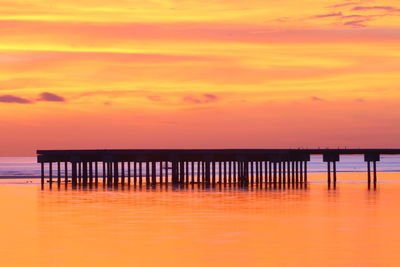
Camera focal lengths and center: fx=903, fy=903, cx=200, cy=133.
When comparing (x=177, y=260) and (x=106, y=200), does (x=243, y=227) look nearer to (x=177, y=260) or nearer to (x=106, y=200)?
(x=177, y=260)

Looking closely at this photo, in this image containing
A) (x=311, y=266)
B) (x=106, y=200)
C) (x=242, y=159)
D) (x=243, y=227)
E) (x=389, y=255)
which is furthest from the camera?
(x=242, y=159)

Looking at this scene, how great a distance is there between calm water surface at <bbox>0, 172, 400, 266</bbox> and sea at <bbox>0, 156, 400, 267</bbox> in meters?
0.04

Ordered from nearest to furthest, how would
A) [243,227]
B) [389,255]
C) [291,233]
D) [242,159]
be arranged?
[389,255] → [291,233] → [243,227] → [242,159]

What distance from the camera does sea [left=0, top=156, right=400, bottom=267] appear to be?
99.2 feet

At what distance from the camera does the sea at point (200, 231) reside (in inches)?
1191

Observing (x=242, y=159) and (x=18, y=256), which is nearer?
(x=18, y=256)

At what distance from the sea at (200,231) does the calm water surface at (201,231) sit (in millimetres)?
38

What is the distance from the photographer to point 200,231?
38.5 meters

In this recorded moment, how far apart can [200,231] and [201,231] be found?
43 mm

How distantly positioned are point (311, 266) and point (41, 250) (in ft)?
33.2

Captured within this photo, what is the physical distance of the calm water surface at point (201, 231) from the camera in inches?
1191

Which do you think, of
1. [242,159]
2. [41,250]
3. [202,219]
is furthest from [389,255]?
[242,159]

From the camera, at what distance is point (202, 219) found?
146 ft

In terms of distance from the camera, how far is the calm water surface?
99.2 ft
